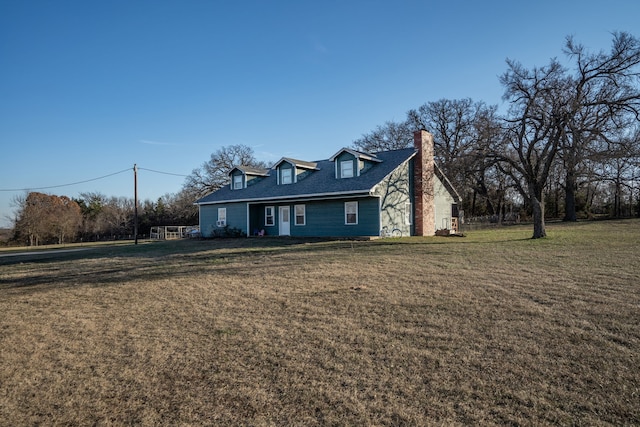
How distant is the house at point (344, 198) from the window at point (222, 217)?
2.8 inches

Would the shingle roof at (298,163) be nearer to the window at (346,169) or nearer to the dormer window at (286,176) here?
the dormer window at (286,176)

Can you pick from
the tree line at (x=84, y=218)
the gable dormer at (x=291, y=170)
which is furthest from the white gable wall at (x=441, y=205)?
the tree line at (x=84, y=218)

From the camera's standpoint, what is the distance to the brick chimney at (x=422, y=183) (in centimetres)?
2380

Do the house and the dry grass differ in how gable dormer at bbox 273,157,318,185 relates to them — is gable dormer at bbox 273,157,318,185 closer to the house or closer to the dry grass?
the house

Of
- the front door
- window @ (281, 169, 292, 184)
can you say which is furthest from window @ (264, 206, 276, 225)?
window @ (281, 169, 292, 184)

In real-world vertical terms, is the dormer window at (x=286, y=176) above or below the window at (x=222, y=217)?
above

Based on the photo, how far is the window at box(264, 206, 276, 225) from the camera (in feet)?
84.9

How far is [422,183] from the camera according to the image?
78.0 feet

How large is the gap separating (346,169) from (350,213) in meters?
2.93

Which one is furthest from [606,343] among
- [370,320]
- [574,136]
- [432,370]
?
[574,136]

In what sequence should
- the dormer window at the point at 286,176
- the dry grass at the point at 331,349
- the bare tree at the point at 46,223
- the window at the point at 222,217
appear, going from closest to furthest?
the dry grass at the point at 331,349
the dormer window at the point at 286,176
the window at the point at 222,217
the bare tree at the point at 46,223

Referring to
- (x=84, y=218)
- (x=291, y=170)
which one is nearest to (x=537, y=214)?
(x=291, y=170)

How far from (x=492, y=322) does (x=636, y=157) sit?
15830 millimetres

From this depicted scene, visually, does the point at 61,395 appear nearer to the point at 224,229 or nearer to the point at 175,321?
the point at 175,321
